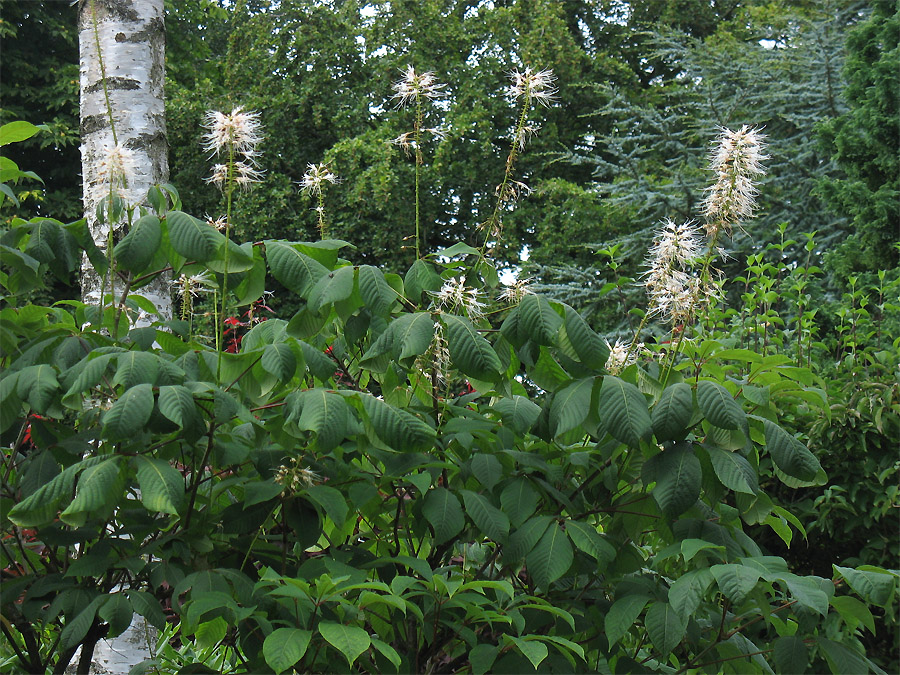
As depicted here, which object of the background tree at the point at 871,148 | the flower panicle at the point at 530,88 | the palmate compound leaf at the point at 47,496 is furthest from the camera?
the background tree at the point at 871,148

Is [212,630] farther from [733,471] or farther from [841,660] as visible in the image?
[841,660]

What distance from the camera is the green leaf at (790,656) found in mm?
1650

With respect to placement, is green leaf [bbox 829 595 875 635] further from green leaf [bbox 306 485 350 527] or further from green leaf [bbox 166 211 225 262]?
green leaf [bbox 166 211 225 262]

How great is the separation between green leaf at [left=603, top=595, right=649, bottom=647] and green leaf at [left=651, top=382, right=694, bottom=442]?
34 centimetres

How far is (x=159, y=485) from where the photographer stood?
1.49 metres

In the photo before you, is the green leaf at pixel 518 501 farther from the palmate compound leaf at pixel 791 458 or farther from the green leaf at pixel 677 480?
the palmate compound leaf at pixel 791 458

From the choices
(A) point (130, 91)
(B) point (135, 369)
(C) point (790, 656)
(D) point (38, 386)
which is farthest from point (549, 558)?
(A) point (130, 91)

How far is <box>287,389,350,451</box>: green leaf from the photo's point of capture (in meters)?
1.44

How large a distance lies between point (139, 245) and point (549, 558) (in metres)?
1.04

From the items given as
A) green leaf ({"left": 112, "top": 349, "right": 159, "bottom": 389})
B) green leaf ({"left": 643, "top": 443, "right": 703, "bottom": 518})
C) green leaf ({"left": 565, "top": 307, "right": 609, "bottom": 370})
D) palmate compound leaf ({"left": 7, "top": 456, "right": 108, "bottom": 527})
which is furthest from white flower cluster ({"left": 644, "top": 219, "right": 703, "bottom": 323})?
palmate compound leaf ({"left": 7, "top": 456, "right": 108, "bottom": 527})

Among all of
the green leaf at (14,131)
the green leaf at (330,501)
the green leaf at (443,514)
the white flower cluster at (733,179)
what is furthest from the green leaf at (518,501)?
the green leaf at (14,131)

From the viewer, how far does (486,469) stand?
175cm

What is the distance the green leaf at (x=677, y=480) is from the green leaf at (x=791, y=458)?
185 millimetres

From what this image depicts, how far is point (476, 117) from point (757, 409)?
1193cm
